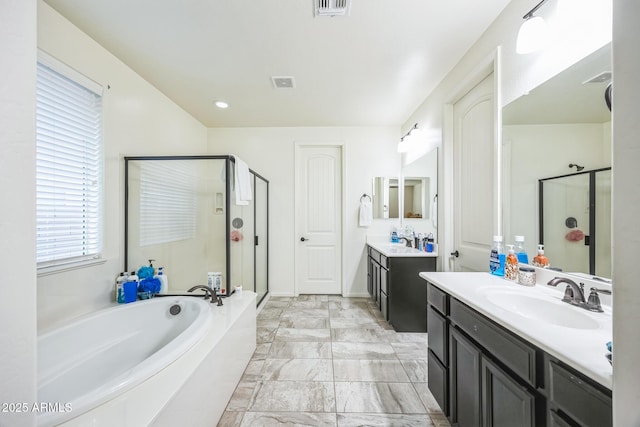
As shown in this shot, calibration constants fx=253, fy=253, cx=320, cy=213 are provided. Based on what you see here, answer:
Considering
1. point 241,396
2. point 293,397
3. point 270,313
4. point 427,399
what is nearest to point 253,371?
point 241,396

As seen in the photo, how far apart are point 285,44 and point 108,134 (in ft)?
5.00

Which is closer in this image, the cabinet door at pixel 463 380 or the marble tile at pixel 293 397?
the cabinet door at pixel 463 380

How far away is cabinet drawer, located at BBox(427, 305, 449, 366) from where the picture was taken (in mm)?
1388

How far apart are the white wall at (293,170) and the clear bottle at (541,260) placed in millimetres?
2244

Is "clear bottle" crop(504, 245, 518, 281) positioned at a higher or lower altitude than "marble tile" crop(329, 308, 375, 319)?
higher

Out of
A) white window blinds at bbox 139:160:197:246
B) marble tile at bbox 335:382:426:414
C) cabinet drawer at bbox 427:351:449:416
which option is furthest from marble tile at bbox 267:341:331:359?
white window blinds at bbox 139:160:197:246

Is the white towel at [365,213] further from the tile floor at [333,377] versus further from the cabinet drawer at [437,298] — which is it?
the cabinet drawer at [437,298]

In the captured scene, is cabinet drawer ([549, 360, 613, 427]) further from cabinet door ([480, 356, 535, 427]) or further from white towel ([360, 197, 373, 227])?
white towel ([360, 197, 373, 227])

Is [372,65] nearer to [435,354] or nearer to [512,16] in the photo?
[512,16]

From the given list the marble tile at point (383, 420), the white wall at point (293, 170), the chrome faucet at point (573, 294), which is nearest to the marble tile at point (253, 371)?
the marble tile at point (383, 420)

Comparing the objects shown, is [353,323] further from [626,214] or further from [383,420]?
[626,214]

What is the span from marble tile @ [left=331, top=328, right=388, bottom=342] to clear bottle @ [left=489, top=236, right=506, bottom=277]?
1.29 metres

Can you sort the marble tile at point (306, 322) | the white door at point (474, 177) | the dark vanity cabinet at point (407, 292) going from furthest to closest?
the marble tile at point (306, 322) < the dark vanity cabinet at point (407, 292) < the white door at point (474, 177)

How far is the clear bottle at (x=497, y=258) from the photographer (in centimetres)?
153
